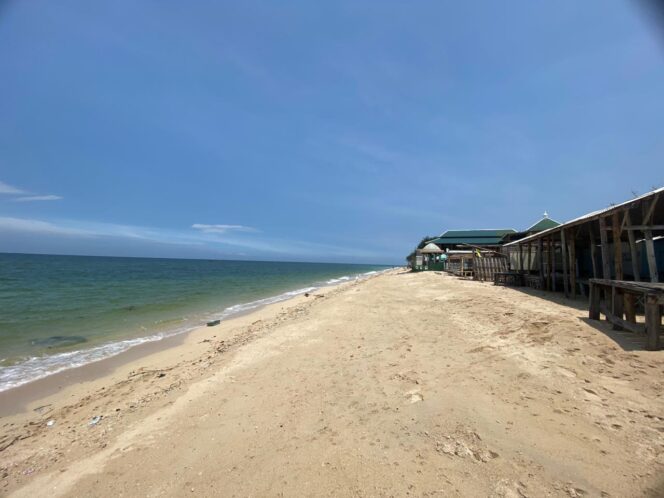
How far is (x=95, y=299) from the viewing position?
20312 millimetres

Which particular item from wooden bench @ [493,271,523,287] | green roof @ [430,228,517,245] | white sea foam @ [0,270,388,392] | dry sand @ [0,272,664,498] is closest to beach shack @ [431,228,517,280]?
green roof @ [430,228,517,245]

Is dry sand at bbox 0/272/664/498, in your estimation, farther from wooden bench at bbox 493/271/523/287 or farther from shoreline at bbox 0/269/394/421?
wooden bench at bbox 493/271/523/287

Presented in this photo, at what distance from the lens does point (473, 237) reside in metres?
44.3

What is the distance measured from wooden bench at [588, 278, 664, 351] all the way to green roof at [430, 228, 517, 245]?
37.6 m

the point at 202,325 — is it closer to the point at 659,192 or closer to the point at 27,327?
the point at 27,327

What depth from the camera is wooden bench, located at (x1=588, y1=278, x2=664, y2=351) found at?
5.11 metres

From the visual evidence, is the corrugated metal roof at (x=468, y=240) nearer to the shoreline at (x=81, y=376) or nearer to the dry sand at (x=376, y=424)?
the dry sand at (x=376, y=424)

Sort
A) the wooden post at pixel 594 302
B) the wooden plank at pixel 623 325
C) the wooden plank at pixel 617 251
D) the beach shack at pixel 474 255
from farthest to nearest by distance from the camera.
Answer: the beach shack at pixel 474 255 < the wooden plank at pixel 617 251 < the wooden post at pixel 594 302 < the wooden plank at pixel 623 325

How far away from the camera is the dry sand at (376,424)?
2.93m

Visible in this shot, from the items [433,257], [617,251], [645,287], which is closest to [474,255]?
[433,257]

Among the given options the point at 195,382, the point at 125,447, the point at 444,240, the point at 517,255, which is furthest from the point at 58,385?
the point at 444,240

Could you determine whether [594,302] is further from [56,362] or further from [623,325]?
[56,362]

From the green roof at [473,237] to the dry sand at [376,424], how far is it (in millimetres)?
38380

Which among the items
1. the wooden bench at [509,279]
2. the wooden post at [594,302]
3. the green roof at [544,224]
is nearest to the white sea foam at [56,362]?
the wooden post at [594,302]
